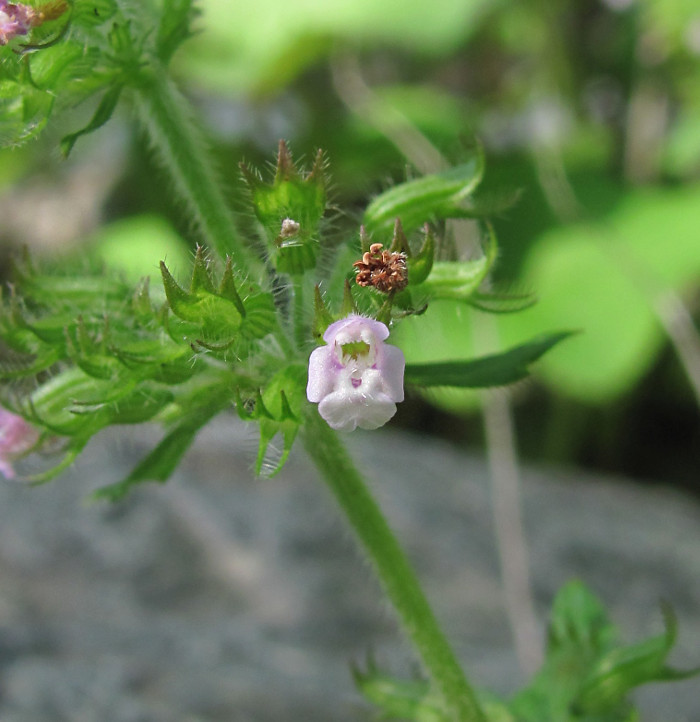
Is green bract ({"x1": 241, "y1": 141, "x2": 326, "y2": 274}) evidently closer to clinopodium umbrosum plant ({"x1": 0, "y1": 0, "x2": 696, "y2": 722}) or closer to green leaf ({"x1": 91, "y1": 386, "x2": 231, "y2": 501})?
clinopodium umbrosum plant ({"x1": 0, "y1": 0, "x2": 696, "y2": 722})

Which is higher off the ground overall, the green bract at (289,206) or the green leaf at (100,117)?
the green leaf at (100,117)

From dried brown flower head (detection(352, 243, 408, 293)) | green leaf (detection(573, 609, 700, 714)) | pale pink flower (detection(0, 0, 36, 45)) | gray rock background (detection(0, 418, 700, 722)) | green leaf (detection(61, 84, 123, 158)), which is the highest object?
pale pink flower (detection(0, 0, 36, 45))

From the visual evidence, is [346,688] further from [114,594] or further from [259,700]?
[114,594]

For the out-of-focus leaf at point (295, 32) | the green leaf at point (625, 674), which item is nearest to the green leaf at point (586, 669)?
the green leaf at point (625, 674)

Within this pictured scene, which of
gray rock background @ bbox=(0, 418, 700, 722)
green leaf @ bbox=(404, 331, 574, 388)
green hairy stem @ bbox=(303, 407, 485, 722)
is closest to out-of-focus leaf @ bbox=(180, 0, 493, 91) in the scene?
gray rock background @ bbox=(0, 418, 700, 722)

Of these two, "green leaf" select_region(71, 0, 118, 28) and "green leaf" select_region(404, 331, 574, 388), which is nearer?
"green leaf" select_region(71, 0, 118, 28)

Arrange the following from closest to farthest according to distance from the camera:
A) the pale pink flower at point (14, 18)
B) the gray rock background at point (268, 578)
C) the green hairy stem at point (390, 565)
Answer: the pale pink flower at point (14, 18)
the green hairy stem at point (390, 565)
the gray rock background at point (268, 578)

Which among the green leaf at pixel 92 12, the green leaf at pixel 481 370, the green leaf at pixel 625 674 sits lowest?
the green leaf at pixel 625 674

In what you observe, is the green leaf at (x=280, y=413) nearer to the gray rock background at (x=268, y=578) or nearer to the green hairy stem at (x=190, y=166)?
the green hairy stem at (x=190, y=166)
